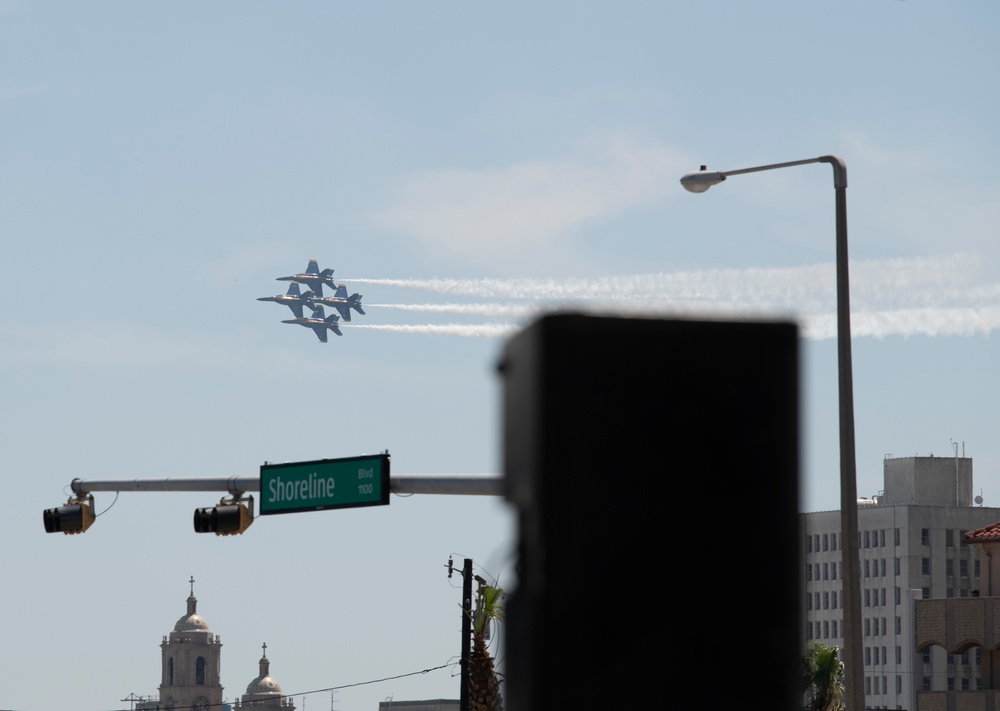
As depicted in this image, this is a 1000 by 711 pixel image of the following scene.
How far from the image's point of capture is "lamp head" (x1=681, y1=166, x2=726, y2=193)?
20.9m

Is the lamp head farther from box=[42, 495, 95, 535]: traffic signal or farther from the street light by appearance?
box=[42, 495, 95, 535]: traffic signal

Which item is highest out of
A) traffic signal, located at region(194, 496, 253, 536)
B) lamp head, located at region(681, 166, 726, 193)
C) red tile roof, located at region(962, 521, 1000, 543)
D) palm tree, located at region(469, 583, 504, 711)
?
lamp head, located at region(681, 166, 726, 193)

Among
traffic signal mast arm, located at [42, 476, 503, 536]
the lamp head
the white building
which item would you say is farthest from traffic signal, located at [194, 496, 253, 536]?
the white building

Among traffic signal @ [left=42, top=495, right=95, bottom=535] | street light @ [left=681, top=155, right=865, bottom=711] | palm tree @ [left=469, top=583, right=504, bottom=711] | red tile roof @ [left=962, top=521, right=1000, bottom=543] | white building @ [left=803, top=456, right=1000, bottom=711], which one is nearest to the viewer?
street light @ [left=681, top=155, right=865, bottom=711]

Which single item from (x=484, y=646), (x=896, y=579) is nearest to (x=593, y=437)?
(x=484, y=646)

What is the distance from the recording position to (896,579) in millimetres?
182125

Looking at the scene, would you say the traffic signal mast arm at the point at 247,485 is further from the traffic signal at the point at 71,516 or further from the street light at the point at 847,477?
the street light at the point at 847,477

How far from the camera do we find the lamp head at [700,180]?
822 inches

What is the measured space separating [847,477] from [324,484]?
6.76m

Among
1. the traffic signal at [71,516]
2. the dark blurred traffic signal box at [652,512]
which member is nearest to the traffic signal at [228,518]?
the traffic signal at [71,516]

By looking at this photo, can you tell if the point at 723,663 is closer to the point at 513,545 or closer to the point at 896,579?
the point at 513,545

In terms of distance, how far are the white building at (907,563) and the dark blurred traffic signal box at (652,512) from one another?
583 feet

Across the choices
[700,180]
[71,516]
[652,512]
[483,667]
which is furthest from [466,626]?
[652,512]

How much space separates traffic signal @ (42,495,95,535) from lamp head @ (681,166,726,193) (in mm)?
10560
